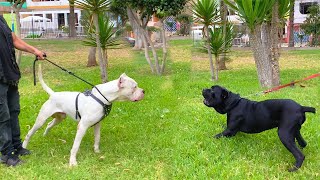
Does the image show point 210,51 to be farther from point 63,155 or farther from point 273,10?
point 63,155

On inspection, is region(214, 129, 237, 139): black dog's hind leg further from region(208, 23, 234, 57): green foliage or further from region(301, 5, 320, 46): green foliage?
region(301, 5, 320, 46): green foliage

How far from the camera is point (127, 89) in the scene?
4.49 metres

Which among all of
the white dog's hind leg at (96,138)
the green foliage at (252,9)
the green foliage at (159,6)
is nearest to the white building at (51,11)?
the green foliage at (159,6)

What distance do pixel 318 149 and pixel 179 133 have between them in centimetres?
171

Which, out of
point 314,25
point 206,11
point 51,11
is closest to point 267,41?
point 206,11

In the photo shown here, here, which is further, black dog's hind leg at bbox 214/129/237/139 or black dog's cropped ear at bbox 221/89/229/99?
black dog's hind leg at bbox 214/129/237/139

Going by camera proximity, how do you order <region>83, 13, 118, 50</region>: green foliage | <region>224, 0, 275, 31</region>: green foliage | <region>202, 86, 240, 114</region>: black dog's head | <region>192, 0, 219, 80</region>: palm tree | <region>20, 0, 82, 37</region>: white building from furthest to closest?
<region>20, 0, 82, 37</region>: white building → <region>83, 13, 118, 50</region>: green foliage → <region>192, 0, 219, 80</region>: palm tree → <region>224, 0, 275, 31</region>: green foliage → <region>202, 86, 240, 114</region>: black dog's head

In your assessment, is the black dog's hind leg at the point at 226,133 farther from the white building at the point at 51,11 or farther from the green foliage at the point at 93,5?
the white building at the point at 51,11

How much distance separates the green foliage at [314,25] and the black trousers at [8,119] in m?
21.1

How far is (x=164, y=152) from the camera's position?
482cm

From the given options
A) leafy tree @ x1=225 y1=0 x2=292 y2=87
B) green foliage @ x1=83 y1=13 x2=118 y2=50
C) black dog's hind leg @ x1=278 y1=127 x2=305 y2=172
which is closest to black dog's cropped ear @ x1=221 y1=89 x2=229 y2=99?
black dog's hind leg @ x1=278 y1=127 x2=305 y2=172

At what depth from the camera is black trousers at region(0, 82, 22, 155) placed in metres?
4.36

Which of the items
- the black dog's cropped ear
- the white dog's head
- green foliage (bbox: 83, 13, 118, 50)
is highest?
green foliage (bbox: 83, 13, 118, 50)

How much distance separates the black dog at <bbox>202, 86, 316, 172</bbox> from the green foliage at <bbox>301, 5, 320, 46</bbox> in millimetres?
19957
